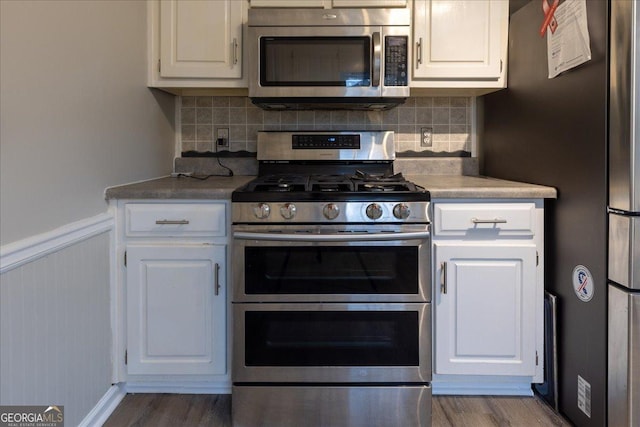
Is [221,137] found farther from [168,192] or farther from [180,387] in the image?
[180,387]

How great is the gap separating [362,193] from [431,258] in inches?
14.8

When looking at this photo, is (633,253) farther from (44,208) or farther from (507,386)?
(44,208)

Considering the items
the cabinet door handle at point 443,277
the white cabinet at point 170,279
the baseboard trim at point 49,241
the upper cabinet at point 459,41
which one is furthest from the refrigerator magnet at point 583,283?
the baseboard trim at point 49,241

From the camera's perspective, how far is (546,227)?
6.10ft

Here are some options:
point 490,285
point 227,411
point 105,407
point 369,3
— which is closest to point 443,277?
point 490,285

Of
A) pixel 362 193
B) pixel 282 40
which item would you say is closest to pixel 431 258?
pixel 362 193

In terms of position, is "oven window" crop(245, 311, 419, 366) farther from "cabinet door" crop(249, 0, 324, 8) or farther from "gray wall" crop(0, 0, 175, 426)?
"cabinet door" crop(249, 0, 324, 8)

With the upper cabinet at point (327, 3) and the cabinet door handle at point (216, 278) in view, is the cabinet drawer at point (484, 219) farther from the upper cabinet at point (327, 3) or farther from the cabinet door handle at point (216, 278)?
the upper cabinet at point (327, 3)

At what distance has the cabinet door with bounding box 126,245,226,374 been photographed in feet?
5.89

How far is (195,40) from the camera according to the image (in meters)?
2.13

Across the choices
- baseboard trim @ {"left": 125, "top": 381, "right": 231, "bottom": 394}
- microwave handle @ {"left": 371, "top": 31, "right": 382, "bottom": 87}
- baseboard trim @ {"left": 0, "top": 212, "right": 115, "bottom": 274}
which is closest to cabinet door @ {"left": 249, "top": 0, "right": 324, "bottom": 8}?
microwave handle @ {"left": 371, "top": 31, "right": 382, "bottom": 87}

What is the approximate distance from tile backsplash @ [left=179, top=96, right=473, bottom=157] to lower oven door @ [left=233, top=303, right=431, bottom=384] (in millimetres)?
1077

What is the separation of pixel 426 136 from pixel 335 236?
110 cm

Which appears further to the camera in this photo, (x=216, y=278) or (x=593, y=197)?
(x=216, y=278)
